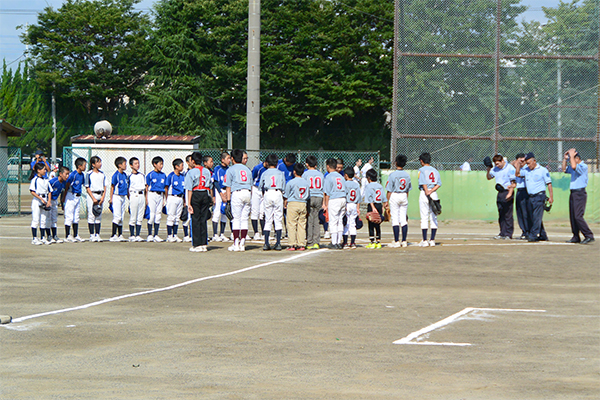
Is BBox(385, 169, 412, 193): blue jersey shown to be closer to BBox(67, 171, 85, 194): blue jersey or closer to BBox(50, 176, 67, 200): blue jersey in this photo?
BBox(67, 171, 85, 194): blue jersey

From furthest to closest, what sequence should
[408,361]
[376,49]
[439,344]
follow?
[376,49] < [439,344] < [408,361]

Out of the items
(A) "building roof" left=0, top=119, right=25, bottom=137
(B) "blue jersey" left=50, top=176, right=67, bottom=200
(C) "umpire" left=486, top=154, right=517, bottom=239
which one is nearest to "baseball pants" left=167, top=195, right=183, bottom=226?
(B) "blue jersey" left=50, top=176, right=67, bottom=200

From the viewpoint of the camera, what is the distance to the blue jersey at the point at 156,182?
1655 cm

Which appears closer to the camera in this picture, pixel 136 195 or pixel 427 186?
pixel 427 186

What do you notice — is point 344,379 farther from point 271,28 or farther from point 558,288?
point 271,28

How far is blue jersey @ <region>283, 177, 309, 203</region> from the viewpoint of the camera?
14656mm

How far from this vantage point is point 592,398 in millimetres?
5512

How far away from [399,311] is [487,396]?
349cm

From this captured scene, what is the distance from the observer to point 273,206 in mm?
14844

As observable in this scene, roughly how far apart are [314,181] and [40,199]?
5.90 metres

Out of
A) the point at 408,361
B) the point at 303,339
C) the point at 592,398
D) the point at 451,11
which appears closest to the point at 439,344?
the point at 408,361

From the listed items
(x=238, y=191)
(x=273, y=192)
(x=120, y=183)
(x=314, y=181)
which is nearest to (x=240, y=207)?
(x=238, y=191)

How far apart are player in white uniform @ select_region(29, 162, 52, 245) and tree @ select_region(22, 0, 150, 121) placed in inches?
2010

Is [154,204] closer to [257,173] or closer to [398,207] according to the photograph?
[257,173]
